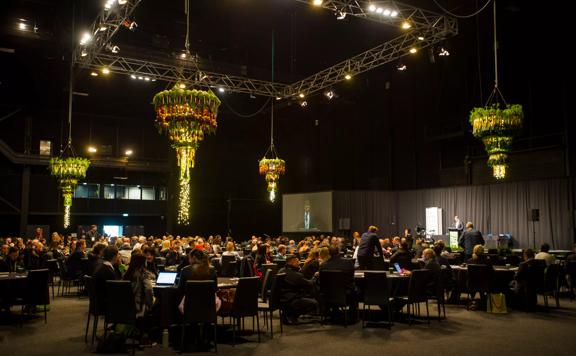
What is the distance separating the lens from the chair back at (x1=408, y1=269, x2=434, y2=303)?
768 cm

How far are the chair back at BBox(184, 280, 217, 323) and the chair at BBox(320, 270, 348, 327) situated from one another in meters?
2.30

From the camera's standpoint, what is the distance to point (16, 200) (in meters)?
19.7

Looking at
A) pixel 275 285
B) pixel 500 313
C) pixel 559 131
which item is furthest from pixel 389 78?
pixel 275 285

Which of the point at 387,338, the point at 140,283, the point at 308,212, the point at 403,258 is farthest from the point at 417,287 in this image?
the point at 308,212

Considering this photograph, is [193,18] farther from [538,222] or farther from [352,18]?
[538,222]

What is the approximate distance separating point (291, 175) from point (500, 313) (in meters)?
16.5

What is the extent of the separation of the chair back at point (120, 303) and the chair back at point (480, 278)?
5893 mm

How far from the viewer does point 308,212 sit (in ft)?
68.8

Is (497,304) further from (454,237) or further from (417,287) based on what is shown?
(454,237)

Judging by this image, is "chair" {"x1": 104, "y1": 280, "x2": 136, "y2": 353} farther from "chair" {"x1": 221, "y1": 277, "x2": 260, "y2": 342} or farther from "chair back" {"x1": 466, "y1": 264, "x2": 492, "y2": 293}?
"chair back" {"x1": 466, "y1": 264, "x2": 492, "y2": 293}

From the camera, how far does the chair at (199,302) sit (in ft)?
19.9

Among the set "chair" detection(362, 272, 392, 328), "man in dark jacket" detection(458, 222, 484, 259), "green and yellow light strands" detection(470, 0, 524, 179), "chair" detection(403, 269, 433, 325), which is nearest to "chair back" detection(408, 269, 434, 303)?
"chair" detection(403, 269, 433, 325)

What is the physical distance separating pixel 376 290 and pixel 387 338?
87 centimetres

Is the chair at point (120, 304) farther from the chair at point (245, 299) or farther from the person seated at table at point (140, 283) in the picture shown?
the chair at point (245, 299)
